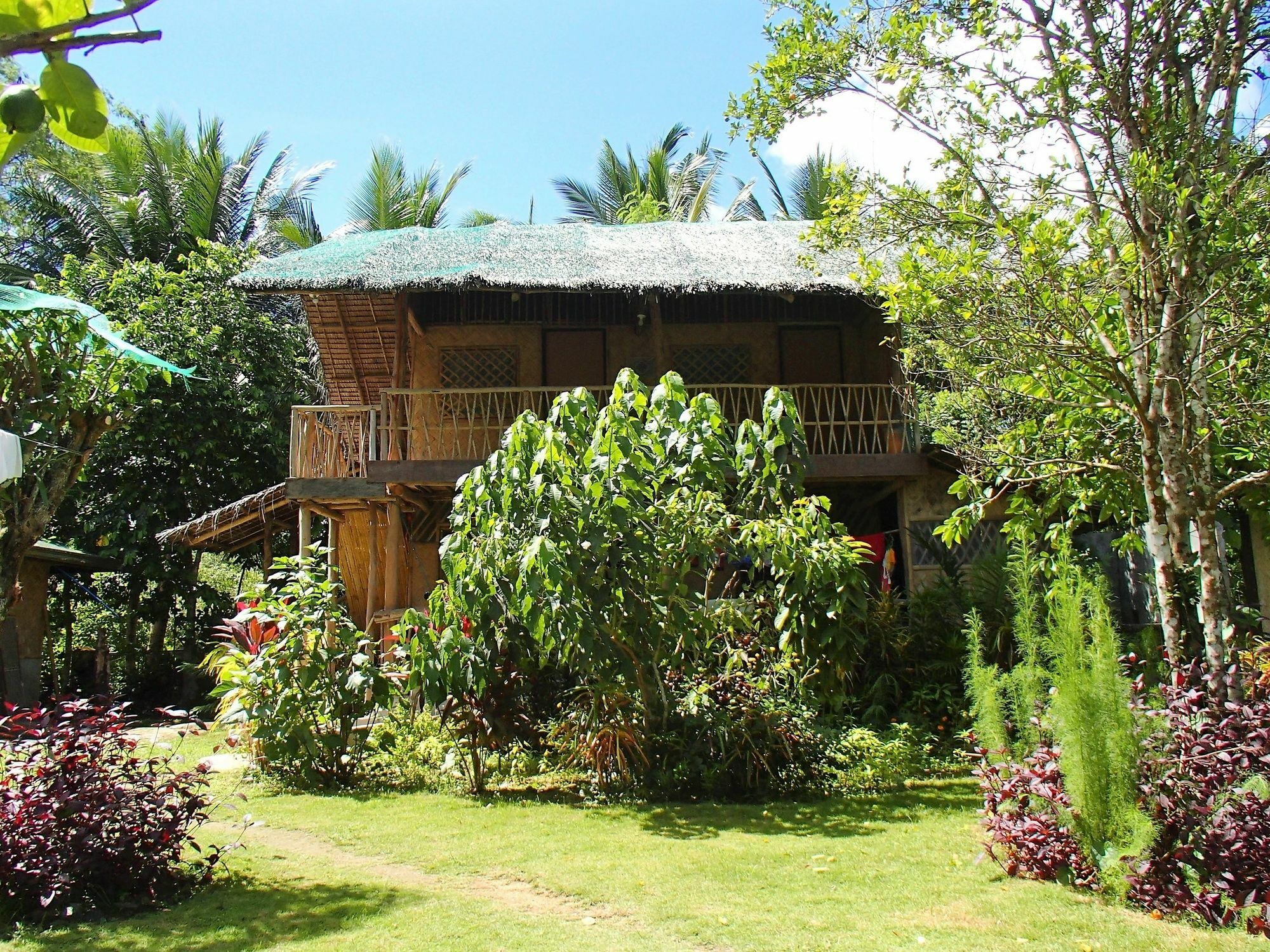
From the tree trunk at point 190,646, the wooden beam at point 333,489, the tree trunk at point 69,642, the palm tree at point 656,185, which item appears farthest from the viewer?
the palm tree at point 656,185

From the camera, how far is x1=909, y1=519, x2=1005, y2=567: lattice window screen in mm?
10477

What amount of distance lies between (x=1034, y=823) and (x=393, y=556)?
318 inches

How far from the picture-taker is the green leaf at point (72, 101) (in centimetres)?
106

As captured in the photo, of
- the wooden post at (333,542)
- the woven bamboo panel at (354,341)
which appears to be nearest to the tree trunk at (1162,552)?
the woven bamboo panel at (354,341)

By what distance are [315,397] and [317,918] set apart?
1426cm

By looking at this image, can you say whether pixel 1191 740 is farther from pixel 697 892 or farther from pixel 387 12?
pixel 387 12

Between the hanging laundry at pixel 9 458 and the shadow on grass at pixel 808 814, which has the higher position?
the hanging laundry at pixel 9 458

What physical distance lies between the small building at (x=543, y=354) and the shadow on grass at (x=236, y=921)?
572 centimetres

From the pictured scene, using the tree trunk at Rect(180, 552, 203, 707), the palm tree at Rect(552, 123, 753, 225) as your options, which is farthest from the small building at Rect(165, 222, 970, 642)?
the palm tree at Rect(552, 123, 753, 225)

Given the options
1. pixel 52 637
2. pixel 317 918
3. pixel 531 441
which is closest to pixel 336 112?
pixel 531 441

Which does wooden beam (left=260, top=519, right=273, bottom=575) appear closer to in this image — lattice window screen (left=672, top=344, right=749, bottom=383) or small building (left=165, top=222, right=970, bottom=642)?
small building (left=165, top=222, right=970, bottom=642)

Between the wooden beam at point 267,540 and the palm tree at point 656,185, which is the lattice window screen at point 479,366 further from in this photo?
the palm tree at point 656,185

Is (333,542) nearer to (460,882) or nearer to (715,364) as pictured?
(715,364)

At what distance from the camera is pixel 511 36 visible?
530 centimetres
